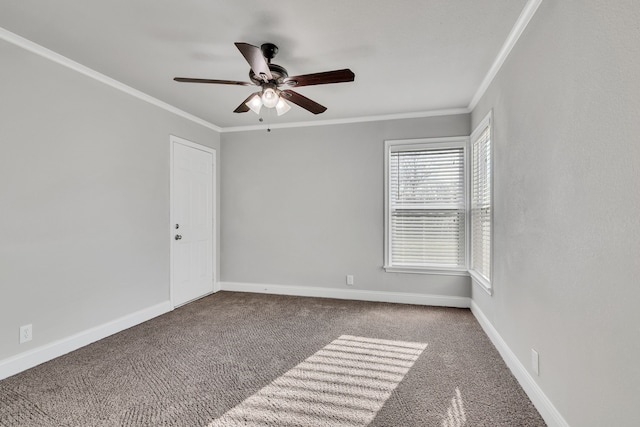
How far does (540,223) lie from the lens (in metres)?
1.92

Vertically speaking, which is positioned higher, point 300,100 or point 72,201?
point 300,100

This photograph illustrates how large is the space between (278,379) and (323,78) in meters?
2.15

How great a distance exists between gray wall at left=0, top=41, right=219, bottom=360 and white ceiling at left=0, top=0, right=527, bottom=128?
1.06ft

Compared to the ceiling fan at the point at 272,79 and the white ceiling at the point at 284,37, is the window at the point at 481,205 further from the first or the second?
the ceiling fan at the point at 272,79

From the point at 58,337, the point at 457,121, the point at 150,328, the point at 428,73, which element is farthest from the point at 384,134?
the point at 58,337

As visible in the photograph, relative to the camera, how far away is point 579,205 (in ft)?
4.89

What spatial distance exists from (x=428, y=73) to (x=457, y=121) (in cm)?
130

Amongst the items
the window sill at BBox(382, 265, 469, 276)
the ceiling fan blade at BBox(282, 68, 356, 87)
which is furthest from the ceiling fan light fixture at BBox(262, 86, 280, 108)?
the window sill at BBox(382, 265, 469, 276)

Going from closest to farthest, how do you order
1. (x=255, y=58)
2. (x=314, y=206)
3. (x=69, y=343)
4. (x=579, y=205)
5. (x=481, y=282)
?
(x=579, y=205), (x=255, y=58), (x=69, y=343), (x=481, y=282), (x=314, y=206)

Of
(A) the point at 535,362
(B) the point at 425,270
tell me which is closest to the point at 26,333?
(A) the point at 535,362

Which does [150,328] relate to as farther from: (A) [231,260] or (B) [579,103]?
(B) [579,103]

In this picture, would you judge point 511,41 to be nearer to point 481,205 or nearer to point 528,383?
point 481,205

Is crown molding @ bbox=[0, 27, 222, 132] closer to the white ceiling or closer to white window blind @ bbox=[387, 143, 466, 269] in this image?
the white ceiling

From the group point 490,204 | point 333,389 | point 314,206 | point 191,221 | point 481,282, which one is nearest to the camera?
point 333,389
